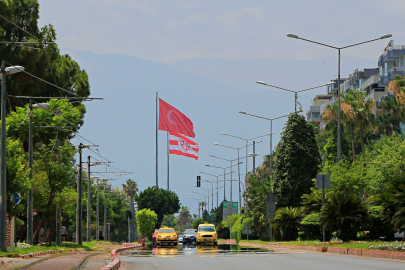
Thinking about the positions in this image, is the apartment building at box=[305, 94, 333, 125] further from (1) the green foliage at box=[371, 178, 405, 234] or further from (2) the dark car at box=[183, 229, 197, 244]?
(1) the green foliage at box=[371, 178, 405, 234]

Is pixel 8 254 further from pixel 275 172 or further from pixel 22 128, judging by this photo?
pixel 275 172

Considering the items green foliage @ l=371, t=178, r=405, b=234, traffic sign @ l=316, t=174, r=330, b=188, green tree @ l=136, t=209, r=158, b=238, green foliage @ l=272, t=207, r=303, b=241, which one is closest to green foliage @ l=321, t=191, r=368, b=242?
traffic sign @ l=316, t=174, r=330, b=188

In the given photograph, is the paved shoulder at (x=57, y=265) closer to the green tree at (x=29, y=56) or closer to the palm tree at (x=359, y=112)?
the green tree at (x=29, y=56)

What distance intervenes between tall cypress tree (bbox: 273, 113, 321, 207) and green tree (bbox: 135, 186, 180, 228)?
2975 inches

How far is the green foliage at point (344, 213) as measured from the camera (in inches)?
1288

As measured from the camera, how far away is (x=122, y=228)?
142625 millimetres

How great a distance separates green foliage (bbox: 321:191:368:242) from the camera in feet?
107

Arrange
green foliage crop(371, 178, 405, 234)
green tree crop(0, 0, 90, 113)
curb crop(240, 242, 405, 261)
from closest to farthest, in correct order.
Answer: curb crop(240, 242, 405, 261) → green foliage crop(371, 178, 405, 234) → green tree crop(0, 0, 90, 113)

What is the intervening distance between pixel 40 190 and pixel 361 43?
22.7 metres

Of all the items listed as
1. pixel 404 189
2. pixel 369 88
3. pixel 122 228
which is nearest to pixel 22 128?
pixel 404 189

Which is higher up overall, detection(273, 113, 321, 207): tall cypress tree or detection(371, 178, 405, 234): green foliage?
detection(273, 113, 321, 207): tall cypress tree
